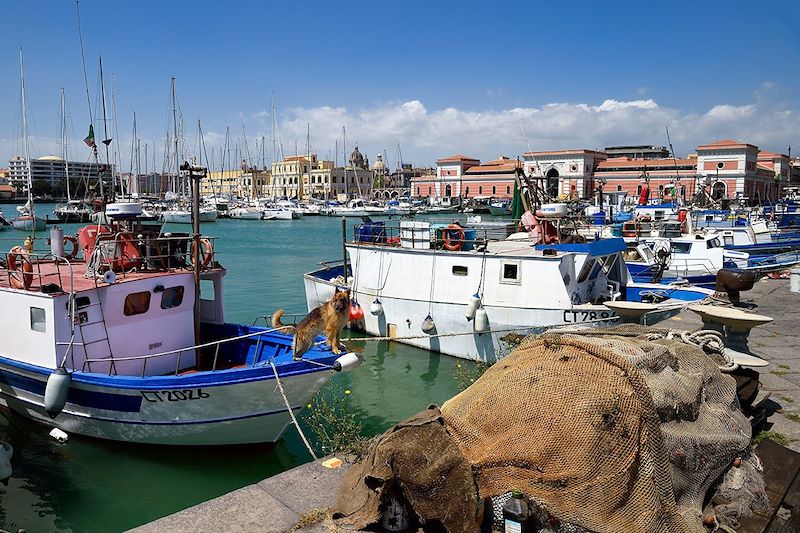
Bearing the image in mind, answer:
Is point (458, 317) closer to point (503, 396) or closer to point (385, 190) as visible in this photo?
point (503, 396)

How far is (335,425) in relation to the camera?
34.3 ft

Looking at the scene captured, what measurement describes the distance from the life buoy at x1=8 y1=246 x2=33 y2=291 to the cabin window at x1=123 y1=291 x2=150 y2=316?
1.94 meters

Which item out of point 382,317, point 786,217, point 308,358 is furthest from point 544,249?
point 786,217

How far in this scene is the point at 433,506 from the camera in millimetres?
4785

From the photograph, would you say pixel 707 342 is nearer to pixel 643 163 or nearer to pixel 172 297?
pixel 172 297

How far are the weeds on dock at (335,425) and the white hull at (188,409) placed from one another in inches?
27.9

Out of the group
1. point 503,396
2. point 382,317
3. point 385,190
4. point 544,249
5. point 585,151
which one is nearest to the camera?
point 503,396

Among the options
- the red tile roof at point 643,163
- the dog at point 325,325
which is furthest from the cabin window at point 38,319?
the red tile roof at point 643,163

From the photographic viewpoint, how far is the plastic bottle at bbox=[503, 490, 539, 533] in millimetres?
4520

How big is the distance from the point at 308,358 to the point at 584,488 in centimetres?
679

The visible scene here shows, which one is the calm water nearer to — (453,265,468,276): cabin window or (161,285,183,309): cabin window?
(453,265,468,276): cabin window

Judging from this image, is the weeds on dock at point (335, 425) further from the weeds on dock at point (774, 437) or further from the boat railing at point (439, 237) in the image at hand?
the boat railing at point (439, 237)

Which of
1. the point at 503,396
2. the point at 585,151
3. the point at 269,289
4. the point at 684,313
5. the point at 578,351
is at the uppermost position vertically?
the point at 585,151

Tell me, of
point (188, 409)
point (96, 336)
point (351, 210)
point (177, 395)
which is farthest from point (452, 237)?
point (351, 210)
